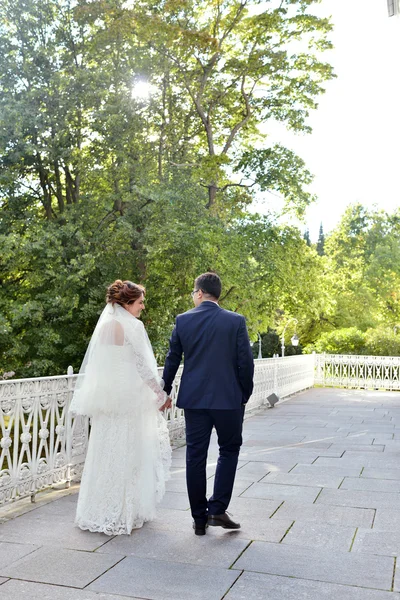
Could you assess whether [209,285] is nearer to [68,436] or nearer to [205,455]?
[205,455]

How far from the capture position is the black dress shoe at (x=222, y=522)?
4898mm

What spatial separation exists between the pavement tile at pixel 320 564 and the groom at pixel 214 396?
513 millimetres

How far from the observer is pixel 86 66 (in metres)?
17.7

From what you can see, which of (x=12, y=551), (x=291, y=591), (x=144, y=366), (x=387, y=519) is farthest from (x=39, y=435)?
(x=387, y=519)

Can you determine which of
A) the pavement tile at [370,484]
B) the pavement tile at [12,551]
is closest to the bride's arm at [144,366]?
the pavement tile at [12,551]

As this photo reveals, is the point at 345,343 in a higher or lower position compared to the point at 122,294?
lower

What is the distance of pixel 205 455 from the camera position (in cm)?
488

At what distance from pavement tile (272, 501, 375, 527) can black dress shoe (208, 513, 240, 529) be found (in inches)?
23.1

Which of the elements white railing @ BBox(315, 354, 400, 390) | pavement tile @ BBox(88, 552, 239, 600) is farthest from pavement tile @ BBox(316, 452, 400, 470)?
white railing @ BBox(315, 354, 400, 390)

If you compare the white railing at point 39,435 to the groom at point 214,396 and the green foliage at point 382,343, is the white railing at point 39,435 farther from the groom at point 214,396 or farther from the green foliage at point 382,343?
the green foliage at point 382,343

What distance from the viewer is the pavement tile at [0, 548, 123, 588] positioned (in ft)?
12.8

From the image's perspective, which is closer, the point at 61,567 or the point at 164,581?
the point at 164,581

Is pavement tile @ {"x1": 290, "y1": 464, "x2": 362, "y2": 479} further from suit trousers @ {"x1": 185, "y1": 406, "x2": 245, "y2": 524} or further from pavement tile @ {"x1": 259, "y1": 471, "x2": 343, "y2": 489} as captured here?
suit trousers @ {"x1": 185, "y1": 406, "x2": 245, "y2": 524}

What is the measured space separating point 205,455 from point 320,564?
3.72 ft
